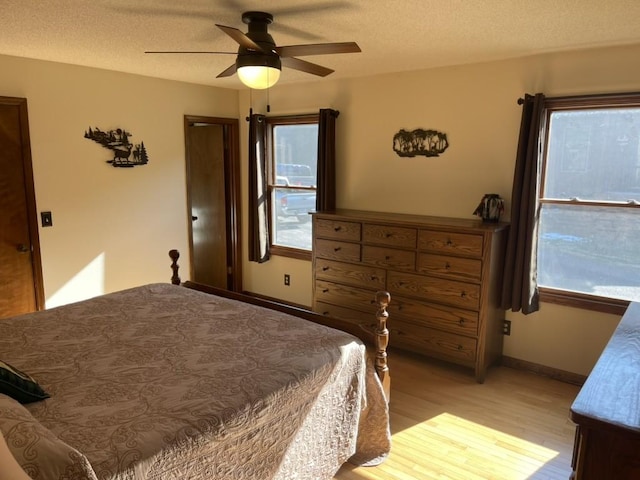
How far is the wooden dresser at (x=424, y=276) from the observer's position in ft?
11.0

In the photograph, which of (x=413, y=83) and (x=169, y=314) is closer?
(x=169, y=314)

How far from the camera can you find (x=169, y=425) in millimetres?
1501

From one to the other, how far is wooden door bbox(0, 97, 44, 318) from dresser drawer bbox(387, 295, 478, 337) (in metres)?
2.95

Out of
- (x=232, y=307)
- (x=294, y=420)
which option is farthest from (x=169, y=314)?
(x=294, y=420)

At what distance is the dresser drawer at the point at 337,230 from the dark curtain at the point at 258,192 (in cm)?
103

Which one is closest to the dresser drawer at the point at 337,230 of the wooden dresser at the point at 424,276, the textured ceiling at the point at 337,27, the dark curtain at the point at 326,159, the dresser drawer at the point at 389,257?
the wooden dresser at the point at 424,276

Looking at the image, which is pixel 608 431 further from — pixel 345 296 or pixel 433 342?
pixel 345 296

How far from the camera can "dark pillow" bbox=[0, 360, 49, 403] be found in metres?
1.58

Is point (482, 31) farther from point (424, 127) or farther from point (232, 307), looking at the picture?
point (232, 307)

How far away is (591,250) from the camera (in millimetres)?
3279

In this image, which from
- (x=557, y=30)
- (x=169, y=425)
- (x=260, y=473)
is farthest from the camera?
(x=557, y=30)

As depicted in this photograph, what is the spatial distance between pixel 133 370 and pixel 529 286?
2.74m

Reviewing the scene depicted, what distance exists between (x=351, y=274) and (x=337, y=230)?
41 cm

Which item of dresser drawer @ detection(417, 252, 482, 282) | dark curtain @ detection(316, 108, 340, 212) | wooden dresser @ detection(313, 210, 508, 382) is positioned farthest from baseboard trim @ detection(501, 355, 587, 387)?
dark curtain @ detection(316, 108, 340, 212)
